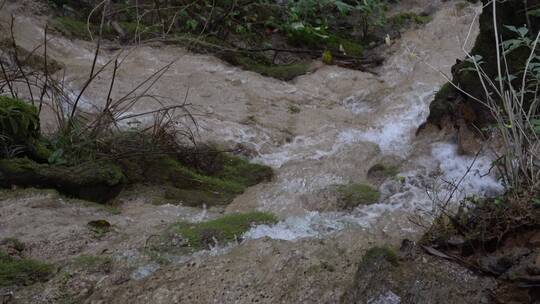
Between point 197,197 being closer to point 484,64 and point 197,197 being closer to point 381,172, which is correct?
point 381,172

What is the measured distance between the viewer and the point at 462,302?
6.82 ft

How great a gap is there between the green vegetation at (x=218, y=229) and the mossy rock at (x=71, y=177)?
2.62 feet

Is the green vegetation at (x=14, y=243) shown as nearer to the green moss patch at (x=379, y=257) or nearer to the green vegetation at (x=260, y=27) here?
the green moss patch at (x=379, y=257)

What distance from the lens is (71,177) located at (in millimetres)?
3291

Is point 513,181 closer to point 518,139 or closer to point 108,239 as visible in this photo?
point 518,139

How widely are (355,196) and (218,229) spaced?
3.78 feet

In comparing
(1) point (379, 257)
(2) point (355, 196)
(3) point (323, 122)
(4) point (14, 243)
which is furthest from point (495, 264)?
(3) point (323, 122)

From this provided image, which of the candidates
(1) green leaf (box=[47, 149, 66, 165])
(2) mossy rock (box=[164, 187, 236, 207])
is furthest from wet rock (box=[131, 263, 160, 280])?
(1) green leaf (box=[47, 149, 66, 165])

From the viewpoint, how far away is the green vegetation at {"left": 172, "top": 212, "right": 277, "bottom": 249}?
2.68m

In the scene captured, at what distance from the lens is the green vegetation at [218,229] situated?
105 inches

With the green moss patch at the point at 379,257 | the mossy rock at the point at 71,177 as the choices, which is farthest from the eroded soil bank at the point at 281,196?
the mossy rock at the point at 71,177

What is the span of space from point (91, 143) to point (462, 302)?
2.60 metres

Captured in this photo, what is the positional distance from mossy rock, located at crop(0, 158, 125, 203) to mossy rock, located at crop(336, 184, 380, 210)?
5.01 ft

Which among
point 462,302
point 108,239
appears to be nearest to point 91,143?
point 108,239
